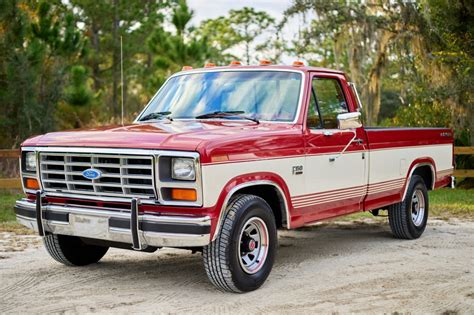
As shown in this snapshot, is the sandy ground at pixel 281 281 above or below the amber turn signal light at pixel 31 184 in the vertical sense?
below

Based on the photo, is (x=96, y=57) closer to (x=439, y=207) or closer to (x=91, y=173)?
(x=439, y=207)

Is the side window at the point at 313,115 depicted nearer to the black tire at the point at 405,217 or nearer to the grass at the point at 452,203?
the black tire at the point at 405,217

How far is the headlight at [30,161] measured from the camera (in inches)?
244

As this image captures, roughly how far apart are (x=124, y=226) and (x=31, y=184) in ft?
4.21

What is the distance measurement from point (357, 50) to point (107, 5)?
14.4m

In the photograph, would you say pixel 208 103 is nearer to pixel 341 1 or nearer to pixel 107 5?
pixel 341 1

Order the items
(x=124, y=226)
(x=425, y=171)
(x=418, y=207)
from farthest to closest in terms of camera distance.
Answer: (x=425, y=171), (x=418, y=207), (x=124, y=226)

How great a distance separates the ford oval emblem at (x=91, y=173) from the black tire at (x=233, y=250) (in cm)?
105

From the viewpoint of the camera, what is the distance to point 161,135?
5570mm

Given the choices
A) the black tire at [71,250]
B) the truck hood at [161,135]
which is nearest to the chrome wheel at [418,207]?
the truck hood at [161,135]

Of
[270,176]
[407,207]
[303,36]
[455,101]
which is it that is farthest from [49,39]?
[270,176]

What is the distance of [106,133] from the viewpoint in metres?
5.94

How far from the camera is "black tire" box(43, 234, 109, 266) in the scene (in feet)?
22.1

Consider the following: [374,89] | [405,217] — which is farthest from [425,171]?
[374,89]
